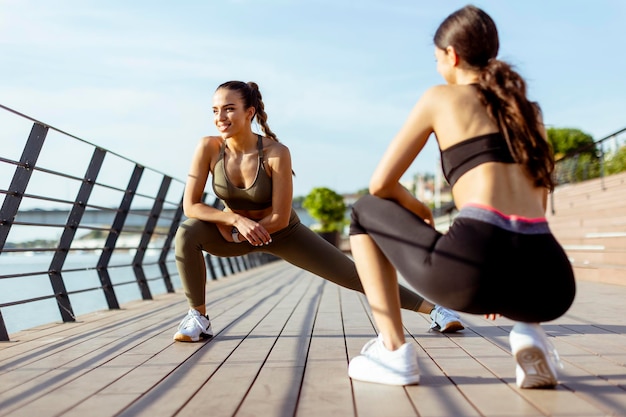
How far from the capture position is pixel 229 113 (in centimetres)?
312

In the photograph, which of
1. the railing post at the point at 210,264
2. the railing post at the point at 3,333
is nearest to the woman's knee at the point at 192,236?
the railing post at the point at 3,333

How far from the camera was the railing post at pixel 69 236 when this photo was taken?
14.0ft

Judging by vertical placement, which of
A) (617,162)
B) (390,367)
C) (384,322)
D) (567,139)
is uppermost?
(567,139)

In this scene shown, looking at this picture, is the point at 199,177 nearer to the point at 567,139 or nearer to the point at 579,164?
the point at 579,164

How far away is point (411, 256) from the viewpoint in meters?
1.90

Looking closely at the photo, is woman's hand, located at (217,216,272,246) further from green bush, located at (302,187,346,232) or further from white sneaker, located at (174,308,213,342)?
green bush, located at (302,187,346,232)

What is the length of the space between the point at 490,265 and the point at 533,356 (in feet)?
1.10

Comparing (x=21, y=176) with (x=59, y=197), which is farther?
(x=59, y=197)

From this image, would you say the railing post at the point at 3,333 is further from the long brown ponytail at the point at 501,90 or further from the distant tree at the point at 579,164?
the distant tree at the point at 579,164

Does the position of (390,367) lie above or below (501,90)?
below

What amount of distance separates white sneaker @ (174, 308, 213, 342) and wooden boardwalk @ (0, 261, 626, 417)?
0.18 feet

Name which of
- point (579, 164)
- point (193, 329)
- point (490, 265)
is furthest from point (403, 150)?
point (579, 164)

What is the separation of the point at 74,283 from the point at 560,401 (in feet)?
35.2

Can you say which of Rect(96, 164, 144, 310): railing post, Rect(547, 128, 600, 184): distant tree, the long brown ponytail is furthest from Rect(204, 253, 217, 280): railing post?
Rect(547, 128, 600, 184): distant tree
